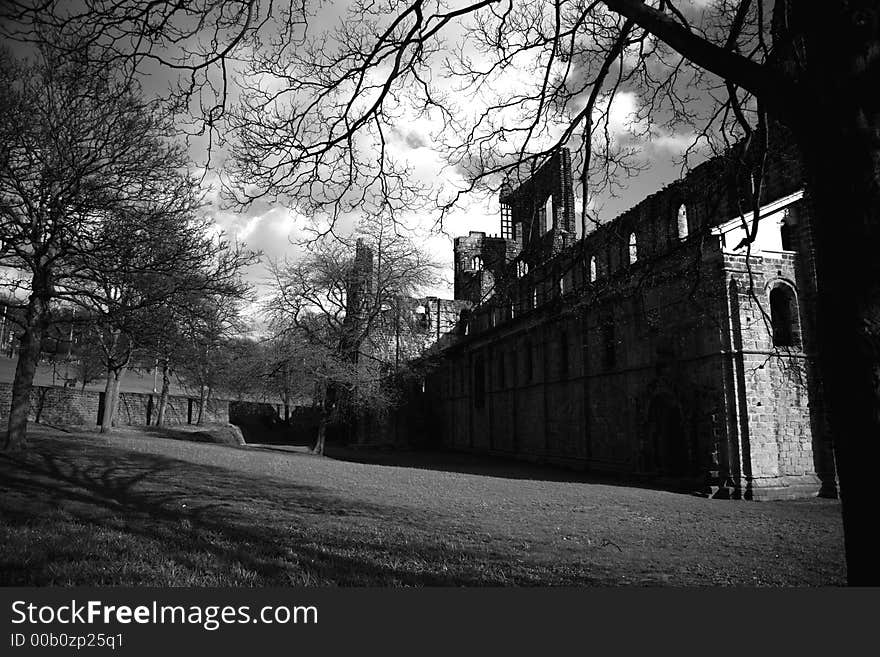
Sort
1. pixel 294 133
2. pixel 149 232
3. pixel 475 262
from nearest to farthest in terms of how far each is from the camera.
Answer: pixel 294 133
pixel 149 232
pixel 475 262

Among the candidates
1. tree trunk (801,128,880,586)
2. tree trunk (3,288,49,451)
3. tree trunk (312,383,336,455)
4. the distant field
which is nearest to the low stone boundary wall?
the distant field

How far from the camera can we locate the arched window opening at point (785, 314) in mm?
18125

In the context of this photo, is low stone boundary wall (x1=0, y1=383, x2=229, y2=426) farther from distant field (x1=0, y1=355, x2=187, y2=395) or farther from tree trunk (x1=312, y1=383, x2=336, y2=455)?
tree trunk (x1=312, y1=383, x2=336, y2=455)

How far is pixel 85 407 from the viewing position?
3133 centimetres

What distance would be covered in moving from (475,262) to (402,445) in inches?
762

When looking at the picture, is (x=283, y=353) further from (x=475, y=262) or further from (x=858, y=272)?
(x=475, y=262)

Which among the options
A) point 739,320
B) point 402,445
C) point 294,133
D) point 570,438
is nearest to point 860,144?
point 294,133

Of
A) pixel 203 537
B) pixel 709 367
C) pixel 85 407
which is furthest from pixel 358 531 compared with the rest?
pixel 85 407

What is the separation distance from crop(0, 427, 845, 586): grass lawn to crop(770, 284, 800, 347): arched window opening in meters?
4.90

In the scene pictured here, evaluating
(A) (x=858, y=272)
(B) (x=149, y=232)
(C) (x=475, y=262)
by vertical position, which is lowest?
(A) (x=858, y=272)

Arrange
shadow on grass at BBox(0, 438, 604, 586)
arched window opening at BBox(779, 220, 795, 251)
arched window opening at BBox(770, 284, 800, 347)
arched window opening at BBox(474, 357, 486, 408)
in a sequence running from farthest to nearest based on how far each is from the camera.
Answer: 1. arched window opening at BBox(474, 357, 486, 408)
2. arched window opening at BBox(779, 220, 795, 251)
3. arched window opening at BBox(770, 284, 800, 347)
4. shadow on grass at BBox(0, 438, 604, 586)

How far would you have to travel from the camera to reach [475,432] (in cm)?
3819

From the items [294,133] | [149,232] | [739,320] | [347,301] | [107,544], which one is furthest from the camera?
[347,301]

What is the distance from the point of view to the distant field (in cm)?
4372
